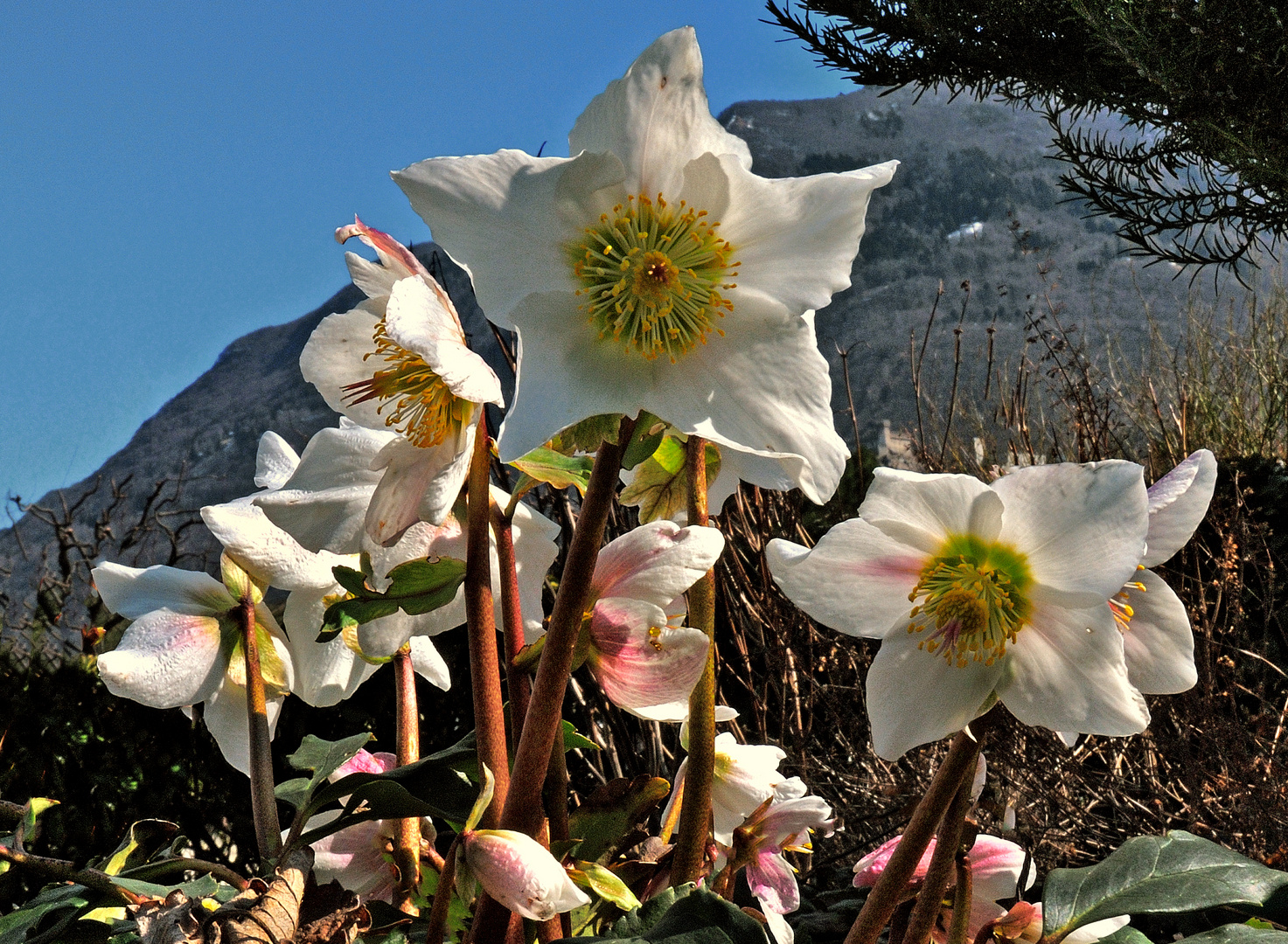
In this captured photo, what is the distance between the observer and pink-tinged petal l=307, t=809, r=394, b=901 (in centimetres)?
53

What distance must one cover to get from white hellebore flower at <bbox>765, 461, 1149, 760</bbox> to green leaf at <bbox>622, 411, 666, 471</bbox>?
0.07 metres

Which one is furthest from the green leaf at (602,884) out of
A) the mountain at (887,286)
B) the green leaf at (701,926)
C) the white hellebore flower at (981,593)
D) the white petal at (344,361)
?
the mountain at (887,286)

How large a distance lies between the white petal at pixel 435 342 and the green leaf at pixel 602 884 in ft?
0.67

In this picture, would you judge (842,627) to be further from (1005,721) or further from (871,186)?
(1005,721)

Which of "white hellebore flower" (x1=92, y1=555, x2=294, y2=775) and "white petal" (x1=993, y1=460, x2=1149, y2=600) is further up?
"white hellebore flower" (x1=92, y1=555, x2=294, y2=775)

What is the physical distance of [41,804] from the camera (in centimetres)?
49

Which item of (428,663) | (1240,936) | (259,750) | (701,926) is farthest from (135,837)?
(1240,936)

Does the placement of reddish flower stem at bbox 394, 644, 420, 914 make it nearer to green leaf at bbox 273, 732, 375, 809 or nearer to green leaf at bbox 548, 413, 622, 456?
green leaf at bbox 273, 732, 375, 809

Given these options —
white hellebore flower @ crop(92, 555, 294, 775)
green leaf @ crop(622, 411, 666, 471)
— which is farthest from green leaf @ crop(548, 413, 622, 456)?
white hellebore flower @ crop(92, 555, 294, 775)

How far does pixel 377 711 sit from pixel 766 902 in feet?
4.43

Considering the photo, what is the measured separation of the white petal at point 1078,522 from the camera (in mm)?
376

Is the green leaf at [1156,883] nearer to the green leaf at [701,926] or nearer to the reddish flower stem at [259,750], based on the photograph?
the green leaf at [701,926]

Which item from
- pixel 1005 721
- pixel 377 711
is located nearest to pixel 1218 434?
pixel 1005 721

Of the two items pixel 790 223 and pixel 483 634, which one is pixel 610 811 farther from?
pixel 790 223
